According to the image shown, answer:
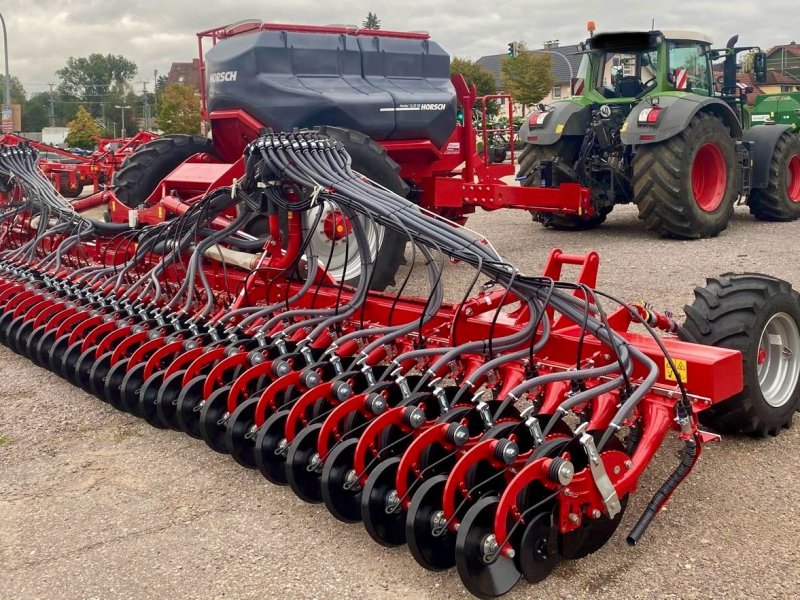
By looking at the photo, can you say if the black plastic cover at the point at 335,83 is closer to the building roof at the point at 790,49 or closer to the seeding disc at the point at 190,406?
the seeding disc at the point at 190,406

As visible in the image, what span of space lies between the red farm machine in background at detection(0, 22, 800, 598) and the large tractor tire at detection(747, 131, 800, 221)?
4.93 meters

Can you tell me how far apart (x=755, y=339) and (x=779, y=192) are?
23.1 ft

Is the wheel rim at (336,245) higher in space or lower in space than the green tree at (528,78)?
lower

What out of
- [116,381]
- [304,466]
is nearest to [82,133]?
[116,381]

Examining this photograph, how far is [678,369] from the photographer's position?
9.29ft

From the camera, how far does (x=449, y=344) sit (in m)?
3.44

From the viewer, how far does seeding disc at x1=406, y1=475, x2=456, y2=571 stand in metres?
2.33

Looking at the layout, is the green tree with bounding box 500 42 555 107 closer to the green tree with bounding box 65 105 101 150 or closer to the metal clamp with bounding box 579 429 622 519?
the green tree with bounding box 65 105 101 150

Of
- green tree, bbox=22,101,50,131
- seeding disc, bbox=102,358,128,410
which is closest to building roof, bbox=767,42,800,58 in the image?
seeding disc, bbox=102,358,128,410

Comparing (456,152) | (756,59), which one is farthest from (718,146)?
(456,152)

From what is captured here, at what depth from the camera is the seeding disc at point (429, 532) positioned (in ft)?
7.64

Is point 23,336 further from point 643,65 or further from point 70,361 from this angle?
point 643,65

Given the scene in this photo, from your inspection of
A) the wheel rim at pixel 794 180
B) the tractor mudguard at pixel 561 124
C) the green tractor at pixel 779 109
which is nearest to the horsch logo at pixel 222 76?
the tractor mudguard at pixel 561 124

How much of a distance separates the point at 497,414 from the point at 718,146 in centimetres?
688
